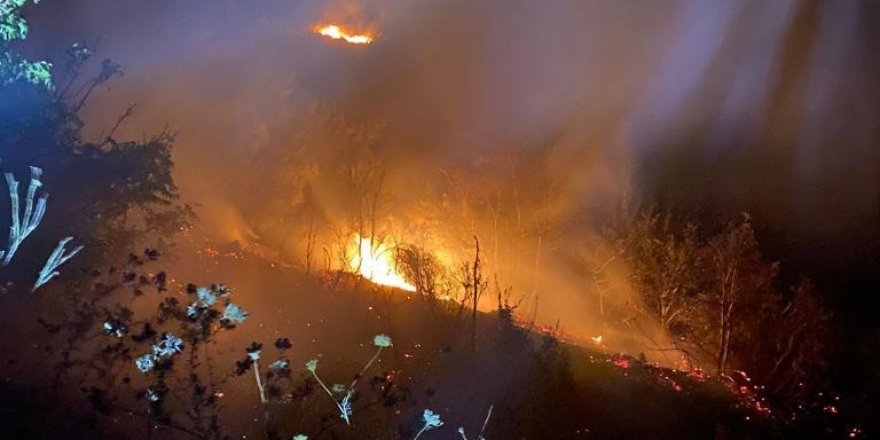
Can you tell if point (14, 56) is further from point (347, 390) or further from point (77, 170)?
point (347, 390)

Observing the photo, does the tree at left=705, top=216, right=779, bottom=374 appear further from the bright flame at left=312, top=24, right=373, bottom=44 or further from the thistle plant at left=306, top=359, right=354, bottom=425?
the bright flame at left=312, top=24, right=373, bottom=44

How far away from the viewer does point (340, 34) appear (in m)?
48.2

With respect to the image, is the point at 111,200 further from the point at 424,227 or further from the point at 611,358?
the point at 424,227

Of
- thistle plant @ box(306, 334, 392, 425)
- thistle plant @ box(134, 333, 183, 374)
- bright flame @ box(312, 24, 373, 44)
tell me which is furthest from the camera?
bright flame @ box(312, 24, 373, 44)

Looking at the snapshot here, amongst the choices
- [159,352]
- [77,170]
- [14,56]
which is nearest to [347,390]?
[159,352]

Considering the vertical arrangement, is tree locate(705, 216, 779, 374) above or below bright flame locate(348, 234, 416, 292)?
below

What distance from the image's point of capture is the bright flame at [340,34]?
4728cm

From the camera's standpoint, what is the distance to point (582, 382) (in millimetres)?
15297

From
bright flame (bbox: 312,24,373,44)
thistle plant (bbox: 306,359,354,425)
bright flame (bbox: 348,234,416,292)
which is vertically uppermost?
bright flame (bbox: 312,24,373,44)

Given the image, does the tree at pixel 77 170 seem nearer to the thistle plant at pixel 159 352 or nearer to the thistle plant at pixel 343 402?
the thistle plant at pixel 159 352

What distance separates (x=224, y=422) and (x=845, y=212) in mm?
33645

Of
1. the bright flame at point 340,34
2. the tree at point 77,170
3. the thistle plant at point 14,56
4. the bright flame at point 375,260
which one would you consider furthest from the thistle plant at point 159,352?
the bright flame at point 340,34

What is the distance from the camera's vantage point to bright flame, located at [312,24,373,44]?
1861 inches

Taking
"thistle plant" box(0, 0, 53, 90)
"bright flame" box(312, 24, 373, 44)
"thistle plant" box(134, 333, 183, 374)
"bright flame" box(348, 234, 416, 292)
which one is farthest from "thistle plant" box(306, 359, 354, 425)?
"bright flame" box(312, 24, 373, 44)
